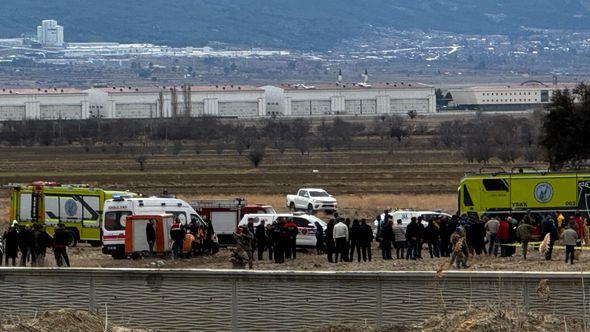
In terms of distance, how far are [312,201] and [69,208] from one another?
11355 millimetres

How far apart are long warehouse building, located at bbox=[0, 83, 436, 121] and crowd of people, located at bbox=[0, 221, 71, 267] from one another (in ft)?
391

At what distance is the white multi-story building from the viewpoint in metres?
163

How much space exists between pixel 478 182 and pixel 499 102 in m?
141

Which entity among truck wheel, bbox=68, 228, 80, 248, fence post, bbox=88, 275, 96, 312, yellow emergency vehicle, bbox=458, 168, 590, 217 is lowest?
truck wheel, bbox=68, 228, 80, 248

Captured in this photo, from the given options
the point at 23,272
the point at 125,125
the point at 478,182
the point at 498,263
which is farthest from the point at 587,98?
the point at 125,125

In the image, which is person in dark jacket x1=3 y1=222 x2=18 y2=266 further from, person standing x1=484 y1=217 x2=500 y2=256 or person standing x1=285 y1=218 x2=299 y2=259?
person standing x1=484 y1=217 x2=500 y2=256

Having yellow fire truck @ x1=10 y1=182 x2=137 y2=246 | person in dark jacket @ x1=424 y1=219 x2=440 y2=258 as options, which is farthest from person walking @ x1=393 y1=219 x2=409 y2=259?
yellow fire truck @ x1=10 y1=182 x2=137 y2=246

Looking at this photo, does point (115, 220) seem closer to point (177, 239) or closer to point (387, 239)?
point (177, 239)

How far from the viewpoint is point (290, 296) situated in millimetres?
14195

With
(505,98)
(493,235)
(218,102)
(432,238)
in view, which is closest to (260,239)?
(432,238)

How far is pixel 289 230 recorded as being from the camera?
1084 inches

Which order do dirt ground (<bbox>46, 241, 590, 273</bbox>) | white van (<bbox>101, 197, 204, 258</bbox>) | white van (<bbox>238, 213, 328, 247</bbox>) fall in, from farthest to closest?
white van (<bbox>238, 213, 328, 247</bbox>), white van (<bbox>101, 197, 204, 258</bbox>), dirt ground (<bbox>46, 241, 590, 273</bbox>)

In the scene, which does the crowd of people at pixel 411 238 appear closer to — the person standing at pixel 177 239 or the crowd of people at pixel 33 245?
the person standing at pixel 177 239

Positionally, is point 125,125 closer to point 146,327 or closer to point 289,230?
point 289,230
